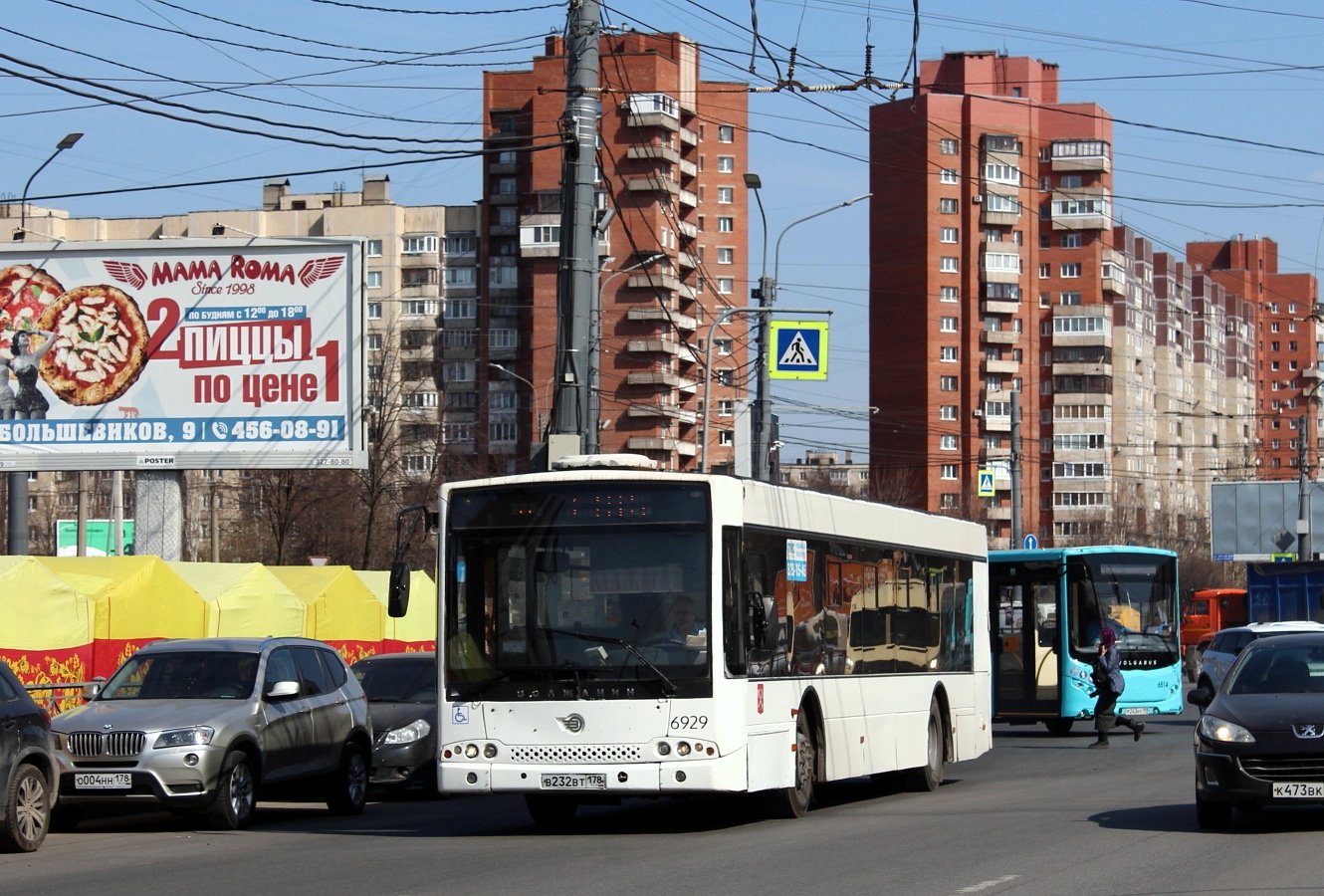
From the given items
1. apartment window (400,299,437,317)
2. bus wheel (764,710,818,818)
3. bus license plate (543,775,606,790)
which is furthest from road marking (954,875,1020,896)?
apartment window (400,299,437,317)

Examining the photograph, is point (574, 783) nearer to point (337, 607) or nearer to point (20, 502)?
point (337, 607)

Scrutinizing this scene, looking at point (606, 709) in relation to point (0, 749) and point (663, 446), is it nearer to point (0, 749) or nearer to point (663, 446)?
point (0, 749)

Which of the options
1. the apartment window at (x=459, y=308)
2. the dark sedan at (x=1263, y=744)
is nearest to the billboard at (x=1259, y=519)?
the apartment window at (x=459, y=308)

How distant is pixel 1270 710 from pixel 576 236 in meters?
8.94

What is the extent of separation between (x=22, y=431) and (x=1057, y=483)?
88333 mm

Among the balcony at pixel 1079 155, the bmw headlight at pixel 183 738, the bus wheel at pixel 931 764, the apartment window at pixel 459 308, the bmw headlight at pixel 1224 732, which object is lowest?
the bus wheel at pixel 931 764

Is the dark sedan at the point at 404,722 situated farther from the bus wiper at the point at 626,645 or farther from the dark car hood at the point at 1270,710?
the dark car hood at the point at 1270,710

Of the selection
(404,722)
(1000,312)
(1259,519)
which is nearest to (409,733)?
(404,722)

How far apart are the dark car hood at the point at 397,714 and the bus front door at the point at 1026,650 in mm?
12248

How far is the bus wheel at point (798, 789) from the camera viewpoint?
49.2 feet

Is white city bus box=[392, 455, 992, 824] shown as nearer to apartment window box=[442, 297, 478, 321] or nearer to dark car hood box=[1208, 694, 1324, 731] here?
dark car hood box=[1208, 694, 1324, 731]

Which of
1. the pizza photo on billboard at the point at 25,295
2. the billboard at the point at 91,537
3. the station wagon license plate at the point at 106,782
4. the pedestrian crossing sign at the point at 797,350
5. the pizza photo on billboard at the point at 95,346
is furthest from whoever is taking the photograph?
the billboard at the point at 91,537

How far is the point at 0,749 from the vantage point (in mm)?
12625

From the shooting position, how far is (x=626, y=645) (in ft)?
44.4
